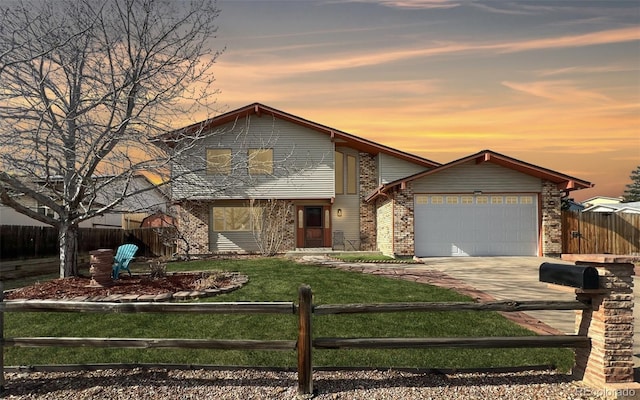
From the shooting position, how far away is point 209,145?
914 inches

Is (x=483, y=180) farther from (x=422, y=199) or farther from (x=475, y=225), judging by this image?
(x=422, y=199)

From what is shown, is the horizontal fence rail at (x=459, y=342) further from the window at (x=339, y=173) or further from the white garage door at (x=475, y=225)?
the window at (x=339, y=173)

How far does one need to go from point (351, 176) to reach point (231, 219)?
702cm

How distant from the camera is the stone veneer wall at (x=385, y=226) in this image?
20.1 metres

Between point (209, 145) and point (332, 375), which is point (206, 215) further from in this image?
point (332, 375)

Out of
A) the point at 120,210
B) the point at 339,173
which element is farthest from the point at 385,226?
the point at 120,210

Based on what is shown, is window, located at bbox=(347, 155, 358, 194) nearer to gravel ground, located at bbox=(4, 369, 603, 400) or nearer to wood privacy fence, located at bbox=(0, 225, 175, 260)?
wood privacy fence, located at bbox=(0, 225, 175, 260)

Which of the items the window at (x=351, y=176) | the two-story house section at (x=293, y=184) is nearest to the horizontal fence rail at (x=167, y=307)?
the two-story house section at (x=293, y=184)

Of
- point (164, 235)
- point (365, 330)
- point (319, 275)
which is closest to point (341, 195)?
point (164, 235)

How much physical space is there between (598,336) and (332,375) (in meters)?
3.13

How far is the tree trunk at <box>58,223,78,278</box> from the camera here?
12.1 m

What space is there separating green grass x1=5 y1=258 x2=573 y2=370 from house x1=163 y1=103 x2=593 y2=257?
9.09 meters

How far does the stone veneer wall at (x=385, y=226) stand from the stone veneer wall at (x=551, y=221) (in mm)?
6498

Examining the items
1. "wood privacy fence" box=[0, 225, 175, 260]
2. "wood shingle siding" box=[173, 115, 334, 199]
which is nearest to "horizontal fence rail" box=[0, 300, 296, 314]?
"wood privacy fence" box=[0, 225, 175, 260]
